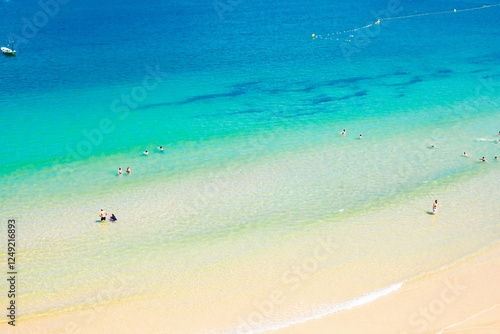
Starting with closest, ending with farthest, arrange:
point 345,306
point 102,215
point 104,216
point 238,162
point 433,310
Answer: point 433,310, point 345,306, point 102,215, point 104,216, point 238,162

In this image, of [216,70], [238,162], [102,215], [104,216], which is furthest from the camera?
[216,70]

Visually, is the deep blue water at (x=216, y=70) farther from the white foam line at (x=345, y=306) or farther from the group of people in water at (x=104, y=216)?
the white foam line at (x=345, y=306)

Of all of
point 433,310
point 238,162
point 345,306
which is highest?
point 238,162

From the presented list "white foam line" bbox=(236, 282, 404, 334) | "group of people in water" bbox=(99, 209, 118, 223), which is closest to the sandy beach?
"white foam line" bbox=(236, 282, 404, 334)

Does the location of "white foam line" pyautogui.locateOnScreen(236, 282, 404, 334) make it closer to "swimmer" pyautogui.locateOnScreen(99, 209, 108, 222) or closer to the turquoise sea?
the turquoise sea

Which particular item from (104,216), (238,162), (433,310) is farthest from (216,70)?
(433,310)

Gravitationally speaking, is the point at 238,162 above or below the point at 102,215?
above

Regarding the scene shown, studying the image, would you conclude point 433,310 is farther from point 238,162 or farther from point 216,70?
point 216,70
